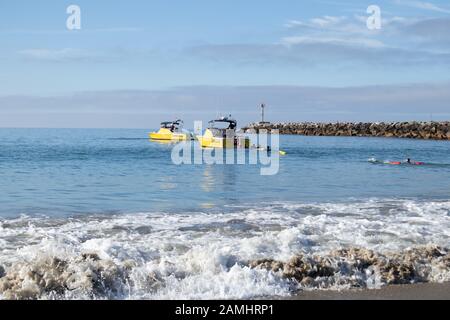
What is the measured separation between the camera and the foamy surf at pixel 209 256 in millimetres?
7879

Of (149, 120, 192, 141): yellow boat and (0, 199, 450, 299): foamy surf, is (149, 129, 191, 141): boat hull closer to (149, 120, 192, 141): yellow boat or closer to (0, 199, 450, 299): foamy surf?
(149, 120, 192, 141): yellow boat

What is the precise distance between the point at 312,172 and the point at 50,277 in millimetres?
24717

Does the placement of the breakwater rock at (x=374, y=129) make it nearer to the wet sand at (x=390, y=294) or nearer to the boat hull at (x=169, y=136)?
the boat hull at (x=169, y=136)

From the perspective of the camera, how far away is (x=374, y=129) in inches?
4043

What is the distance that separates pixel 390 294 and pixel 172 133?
242ft

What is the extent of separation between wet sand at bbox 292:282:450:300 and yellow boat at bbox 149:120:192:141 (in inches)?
2830

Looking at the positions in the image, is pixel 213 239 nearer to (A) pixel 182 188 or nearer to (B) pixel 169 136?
(A) pixel 182 188

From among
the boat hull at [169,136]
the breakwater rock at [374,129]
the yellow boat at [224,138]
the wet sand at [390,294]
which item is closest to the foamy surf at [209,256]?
the wet sand at [390,294]

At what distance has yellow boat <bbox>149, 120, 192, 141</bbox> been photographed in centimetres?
7981

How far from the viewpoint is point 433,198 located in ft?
62.7

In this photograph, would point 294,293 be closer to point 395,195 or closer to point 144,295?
point 144,295

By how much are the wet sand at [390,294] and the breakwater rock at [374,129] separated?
81.2m

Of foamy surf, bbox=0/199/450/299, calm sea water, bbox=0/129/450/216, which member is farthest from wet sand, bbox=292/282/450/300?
calm sea water, bbox=0/129/450/216
